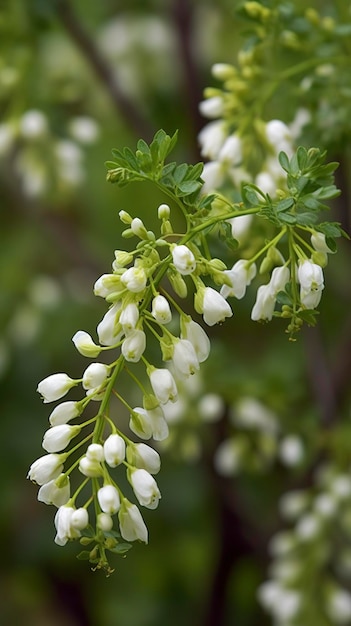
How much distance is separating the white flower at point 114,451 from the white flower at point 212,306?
0.13 meters

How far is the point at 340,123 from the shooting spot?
999mm

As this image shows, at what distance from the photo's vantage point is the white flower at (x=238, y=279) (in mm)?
779

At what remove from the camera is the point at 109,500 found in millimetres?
733

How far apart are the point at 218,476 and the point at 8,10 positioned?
971 millimetres

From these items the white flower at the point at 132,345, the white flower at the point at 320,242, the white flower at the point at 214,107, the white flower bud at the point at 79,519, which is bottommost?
the white flower bud at the point at 79,519

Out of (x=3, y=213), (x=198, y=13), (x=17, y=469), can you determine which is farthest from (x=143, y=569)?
(x=198, y=13)

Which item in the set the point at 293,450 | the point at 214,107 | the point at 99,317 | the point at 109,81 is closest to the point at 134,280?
the point at 214,107

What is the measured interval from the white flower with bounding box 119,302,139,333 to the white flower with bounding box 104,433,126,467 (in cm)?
10

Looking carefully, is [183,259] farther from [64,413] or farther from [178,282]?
[64,413]

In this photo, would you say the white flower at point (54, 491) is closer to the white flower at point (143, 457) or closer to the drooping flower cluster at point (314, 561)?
the white flower at point (143, 457)

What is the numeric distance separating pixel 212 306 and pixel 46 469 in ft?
0.66

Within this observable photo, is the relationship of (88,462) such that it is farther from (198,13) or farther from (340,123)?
(198,13)

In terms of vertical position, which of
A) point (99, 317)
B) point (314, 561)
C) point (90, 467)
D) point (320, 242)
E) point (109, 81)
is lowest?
point (314, 561)

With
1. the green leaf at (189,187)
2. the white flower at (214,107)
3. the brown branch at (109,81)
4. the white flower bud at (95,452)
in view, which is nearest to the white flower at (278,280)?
the green leaf at (189,187)
